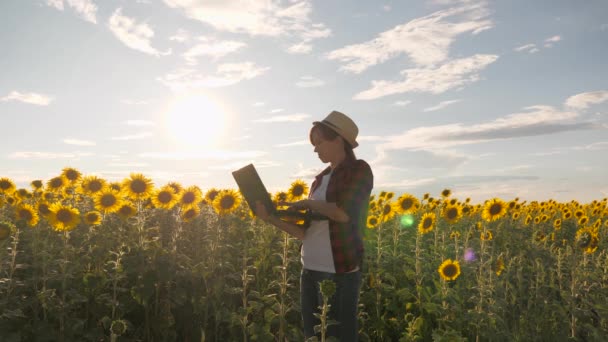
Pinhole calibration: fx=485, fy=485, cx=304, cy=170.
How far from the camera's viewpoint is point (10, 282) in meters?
5.07

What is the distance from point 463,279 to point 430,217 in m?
1.26

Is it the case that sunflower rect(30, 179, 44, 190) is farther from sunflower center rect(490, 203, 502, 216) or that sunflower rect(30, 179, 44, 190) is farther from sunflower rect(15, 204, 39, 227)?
sunflower center rect(490, 203, 502, 216)

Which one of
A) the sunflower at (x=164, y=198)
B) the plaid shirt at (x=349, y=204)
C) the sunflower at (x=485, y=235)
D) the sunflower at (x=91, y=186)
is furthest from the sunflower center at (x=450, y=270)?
the sunflower at (x=91, y=186)

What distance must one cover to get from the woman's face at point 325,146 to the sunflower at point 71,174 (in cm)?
717

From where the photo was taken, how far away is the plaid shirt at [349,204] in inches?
149

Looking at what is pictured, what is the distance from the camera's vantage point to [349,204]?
3.79m

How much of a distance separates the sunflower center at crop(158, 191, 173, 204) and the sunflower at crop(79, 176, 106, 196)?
1.12 m

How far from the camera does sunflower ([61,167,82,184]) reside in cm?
946

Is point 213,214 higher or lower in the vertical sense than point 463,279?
higher

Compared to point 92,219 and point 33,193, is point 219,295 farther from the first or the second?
point 33,193

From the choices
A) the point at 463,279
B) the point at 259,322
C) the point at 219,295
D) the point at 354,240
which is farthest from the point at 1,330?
the point at 463,279

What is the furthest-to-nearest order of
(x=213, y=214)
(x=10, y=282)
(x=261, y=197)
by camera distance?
(x=213, y=214) < (x=10, y=282) < (x=261, y=197)

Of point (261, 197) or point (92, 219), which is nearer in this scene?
point (261, 197)

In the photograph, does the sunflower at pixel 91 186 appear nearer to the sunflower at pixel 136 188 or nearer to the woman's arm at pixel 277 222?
the sunflower at pixel 136 188
